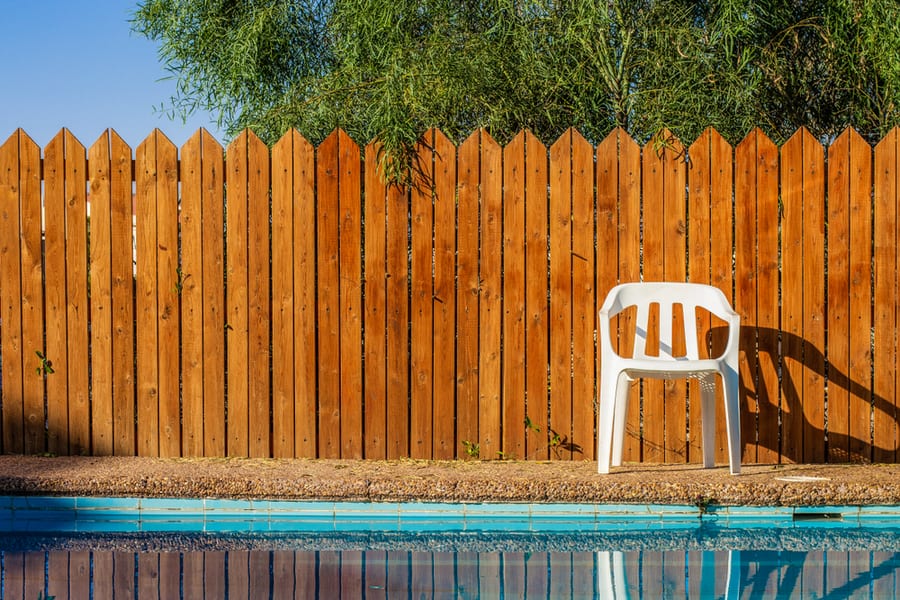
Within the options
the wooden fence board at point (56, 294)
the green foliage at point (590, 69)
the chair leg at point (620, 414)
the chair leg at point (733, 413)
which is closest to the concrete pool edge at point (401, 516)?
the chair leg at point (733, 413)

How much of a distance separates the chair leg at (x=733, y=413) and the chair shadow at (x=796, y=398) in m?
0.51

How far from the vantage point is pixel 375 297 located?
4.89 meters

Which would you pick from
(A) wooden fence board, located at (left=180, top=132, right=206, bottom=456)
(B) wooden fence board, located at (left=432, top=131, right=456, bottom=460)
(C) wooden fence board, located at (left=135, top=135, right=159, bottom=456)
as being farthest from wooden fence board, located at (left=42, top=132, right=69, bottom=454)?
(B) wooden fence board, located at (left=432, top=131, right=456, bottom=460)

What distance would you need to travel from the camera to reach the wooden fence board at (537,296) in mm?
4836

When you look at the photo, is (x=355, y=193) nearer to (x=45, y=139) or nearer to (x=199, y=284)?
(x=199, y=284)

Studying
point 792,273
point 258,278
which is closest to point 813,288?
point 792,273

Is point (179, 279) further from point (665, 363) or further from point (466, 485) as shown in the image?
Answer: point (665, 363)

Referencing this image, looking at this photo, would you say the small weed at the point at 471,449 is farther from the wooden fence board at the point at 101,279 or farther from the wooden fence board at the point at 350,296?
the wooden fence board at the point at 101,279

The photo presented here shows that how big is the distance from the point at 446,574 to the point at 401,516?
2.65 ft

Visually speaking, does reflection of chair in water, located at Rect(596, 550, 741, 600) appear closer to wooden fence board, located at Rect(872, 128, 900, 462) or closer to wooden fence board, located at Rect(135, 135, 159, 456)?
wooden fence board, located at Rect(872, 128, 900, 462)

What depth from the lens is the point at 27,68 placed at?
24.9 ft

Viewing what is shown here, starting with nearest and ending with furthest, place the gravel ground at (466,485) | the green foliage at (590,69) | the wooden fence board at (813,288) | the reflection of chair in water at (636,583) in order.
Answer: the reflection of chair in water at (636,583) → the gravel ground at (466,485) → the wooden fence board at (813,288) → the green foliage at (590,69)

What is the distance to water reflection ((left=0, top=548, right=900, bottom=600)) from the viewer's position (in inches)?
123

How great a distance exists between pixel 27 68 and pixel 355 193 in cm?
412
